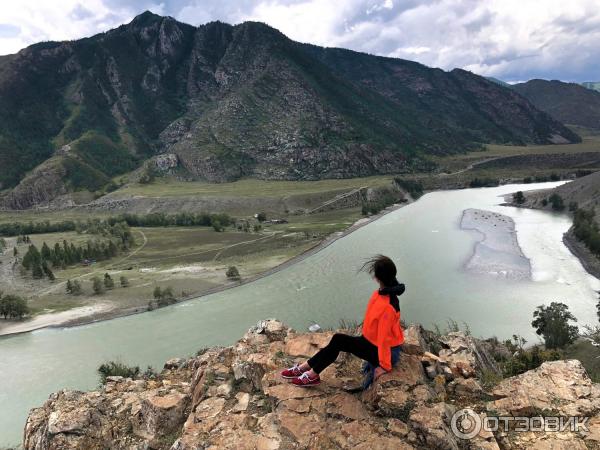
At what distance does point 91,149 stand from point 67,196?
143ft

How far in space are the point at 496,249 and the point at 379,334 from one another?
67607mm

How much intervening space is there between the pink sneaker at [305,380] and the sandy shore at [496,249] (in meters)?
51.5

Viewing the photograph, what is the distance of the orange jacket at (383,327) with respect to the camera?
8.17 metres

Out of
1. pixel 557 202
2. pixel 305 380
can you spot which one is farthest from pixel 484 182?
pixel 305 380

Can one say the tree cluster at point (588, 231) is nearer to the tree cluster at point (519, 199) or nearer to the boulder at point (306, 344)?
the tree cluster at point (519, 199)

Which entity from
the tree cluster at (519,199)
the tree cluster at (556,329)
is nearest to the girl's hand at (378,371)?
the tree cluster at (556,329)

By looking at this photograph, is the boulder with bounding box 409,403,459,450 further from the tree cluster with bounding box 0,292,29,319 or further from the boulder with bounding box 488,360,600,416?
the tree cluster with bounding box 0,292,29,319

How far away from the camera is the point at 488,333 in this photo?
37562mm

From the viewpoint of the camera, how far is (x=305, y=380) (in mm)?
8820

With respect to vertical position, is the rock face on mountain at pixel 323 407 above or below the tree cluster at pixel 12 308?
above

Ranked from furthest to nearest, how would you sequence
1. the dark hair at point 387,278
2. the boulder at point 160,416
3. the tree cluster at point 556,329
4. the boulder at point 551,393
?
the tree cluster at point 556,329, the boulder at point 160,416, the dark hair at point 387,278, the boulder at point 551,393

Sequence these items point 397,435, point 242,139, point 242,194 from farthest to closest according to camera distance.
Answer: point 242,139
point 242,194
point 397,435

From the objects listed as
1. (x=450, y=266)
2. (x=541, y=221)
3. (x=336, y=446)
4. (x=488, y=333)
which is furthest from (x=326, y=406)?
(x=541, y=221)

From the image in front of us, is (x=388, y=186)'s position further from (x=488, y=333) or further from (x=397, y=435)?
(x=397, y=435)
